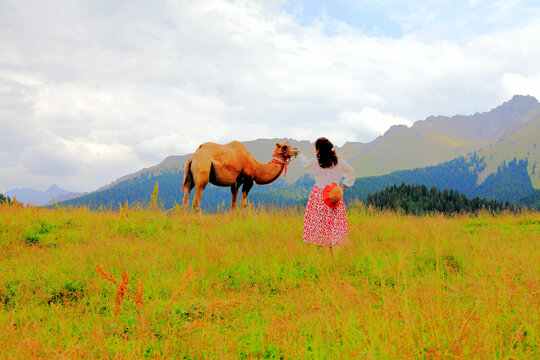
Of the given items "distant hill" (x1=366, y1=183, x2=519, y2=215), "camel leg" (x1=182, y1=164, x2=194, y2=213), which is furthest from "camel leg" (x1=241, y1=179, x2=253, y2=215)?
"distant hill" (x1=366, y1=183, x2=519, y2=215)

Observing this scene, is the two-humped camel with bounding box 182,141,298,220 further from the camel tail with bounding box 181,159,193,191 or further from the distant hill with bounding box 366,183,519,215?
the distant hill with bounding box 366,183,519,215

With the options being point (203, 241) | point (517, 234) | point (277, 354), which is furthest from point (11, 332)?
point (517, 234)

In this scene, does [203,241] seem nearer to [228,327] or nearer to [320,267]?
[320,267]

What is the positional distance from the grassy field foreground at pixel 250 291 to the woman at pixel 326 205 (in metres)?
0.33

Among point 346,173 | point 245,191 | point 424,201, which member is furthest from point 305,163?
point 424,201

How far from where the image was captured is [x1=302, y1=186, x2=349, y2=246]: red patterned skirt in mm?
7121

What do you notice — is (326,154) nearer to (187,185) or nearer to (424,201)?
(187,185)

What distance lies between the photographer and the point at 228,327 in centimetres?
445

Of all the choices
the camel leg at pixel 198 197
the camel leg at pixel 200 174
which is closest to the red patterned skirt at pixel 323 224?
the camel leg at pixel 200 174

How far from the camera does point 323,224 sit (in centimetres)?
716

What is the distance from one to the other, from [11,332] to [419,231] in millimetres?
8089

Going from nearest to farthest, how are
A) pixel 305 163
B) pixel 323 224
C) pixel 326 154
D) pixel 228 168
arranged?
pixel 323 224 < pixel 326 154 < pixel 305 163 < pixel 228 168

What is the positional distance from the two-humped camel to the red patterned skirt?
2.00 meters

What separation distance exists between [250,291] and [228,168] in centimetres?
403
